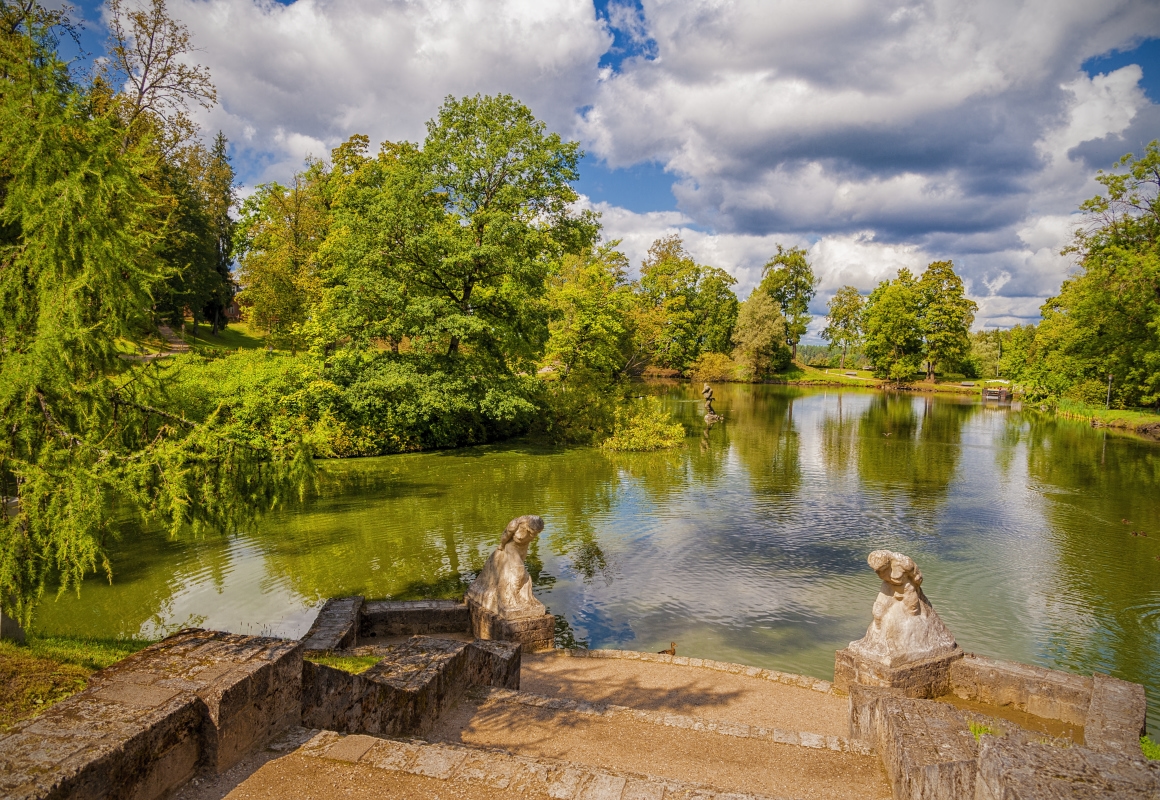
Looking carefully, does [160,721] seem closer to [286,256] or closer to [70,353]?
[70,353]

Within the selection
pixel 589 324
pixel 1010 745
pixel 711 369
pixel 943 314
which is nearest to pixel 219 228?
pixel 589 324

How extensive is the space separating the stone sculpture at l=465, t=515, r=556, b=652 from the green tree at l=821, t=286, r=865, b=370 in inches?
3459

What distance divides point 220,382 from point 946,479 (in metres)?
22.3

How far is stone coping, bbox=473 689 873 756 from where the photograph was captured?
5.55m

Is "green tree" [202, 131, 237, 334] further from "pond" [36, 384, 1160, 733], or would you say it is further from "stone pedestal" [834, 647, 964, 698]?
"stone pedestal" [834, 647, 964, 698]

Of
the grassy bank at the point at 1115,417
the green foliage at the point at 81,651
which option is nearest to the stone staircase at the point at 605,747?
the green foliage at the point at 81,651

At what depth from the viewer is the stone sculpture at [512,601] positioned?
8430 millimetres

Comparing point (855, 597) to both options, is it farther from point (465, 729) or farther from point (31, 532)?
point (31, 532)

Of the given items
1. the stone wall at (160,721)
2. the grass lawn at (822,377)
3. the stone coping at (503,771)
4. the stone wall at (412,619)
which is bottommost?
the stone wall at (412,619)

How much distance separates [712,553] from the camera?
13.6 m

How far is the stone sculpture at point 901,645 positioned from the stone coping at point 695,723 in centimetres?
185

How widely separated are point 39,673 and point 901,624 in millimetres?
7752

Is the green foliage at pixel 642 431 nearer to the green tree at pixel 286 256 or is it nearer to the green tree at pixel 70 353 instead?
the green tree at pixel 286 256

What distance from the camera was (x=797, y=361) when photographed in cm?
8519
